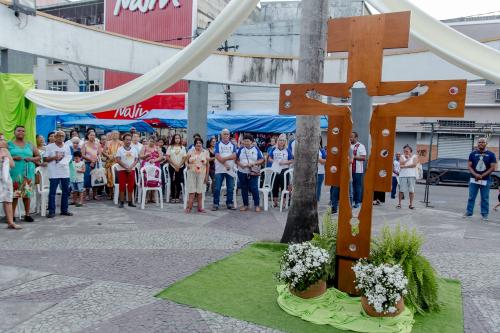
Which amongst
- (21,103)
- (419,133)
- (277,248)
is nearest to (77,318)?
(277,248)

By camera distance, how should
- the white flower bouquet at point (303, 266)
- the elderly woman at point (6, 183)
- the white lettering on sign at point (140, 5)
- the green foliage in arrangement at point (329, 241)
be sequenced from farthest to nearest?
the white lettering on sign at point (140, 5) → the elderly woman at point (6, 183) → the green foliage in arrangement at point (329, 241) → the white flower bouquet at point (303, 266)

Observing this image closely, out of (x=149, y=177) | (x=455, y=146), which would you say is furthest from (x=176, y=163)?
(x=455, y=146)

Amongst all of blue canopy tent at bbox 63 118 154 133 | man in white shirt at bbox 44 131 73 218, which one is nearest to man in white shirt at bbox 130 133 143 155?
man in white shirt at bbox 44 131 73 218

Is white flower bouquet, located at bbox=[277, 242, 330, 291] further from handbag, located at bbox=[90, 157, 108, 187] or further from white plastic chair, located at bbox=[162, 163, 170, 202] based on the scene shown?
handbag, located at bbox=[90, 157, 108, 187]

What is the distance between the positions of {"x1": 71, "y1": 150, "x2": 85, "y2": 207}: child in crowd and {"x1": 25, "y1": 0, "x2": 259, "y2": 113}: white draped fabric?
3051 mm

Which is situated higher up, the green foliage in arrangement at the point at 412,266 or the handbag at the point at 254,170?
the handbag at the point at 254,170

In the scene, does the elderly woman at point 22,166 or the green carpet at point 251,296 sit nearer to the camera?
the green carpet at point 251,296

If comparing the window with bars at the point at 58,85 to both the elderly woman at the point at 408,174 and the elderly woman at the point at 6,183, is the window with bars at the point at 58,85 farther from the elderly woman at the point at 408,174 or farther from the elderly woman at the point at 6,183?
the elderly woman at the point at 408,174

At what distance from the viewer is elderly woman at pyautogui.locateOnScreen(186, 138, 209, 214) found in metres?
9.49

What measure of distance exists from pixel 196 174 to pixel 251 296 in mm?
5201

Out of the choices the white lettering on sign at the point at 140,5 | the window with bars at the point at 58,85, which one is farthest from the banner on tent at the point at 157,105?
the window with bars at the point at 58,85

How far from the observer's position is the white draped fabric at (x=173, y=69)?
17.5ft

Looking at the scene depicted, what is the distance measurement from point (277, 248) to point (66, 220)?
4234 millimetres

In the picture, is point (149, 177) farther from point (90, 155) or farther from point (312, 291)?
point (312, 291)
